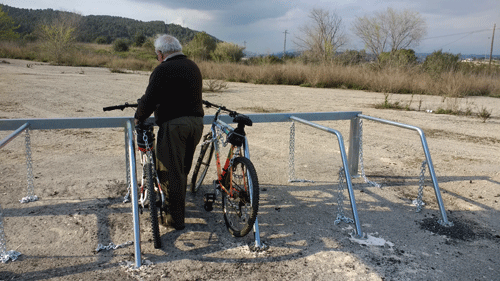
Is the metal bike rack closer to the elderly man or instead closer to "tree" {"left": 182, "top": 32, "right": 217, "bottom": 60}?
the elderly man

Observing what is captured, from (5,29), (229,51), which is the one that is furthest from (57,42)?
(229,51)

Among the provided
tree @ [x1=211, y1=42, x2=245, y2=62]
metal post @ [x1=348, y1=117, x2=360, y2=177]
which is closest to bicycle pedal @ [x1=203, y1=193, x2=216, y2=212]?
metal post @ [x1=348, y1=117, x2=360, y2=177]

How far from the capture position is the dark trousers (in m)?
3.23

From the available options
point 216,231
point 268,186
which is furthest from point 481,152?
point 216,231

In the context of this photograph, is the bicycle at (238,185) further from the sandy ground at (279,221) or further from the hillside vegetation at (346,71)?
the hillside vegetation at (346,71)

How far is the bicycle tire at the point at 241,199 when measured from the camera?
3.02 meters

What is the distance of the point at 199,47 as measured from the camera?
3744cm

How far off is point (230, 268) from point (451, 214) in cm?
274

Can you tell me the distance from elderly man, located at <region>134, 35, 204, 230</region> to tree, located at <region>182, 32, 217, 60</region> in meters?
29.6

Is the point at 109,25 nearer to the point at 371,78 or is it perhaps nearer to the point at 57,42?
the point at 57,42

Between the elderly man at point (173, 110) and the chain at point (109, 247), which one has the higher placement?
the elderly man at point (173, 110)

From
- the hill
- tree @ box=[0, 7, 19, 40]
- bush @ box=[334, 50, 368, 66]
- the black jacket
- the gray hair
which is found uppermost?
the hill

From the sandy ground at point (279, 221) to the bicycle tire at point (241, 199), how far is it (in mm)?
143

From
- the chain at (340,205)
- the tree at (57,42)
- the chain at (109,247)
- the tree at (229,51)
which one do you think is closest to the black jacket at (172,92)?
the chain at (109,247)
